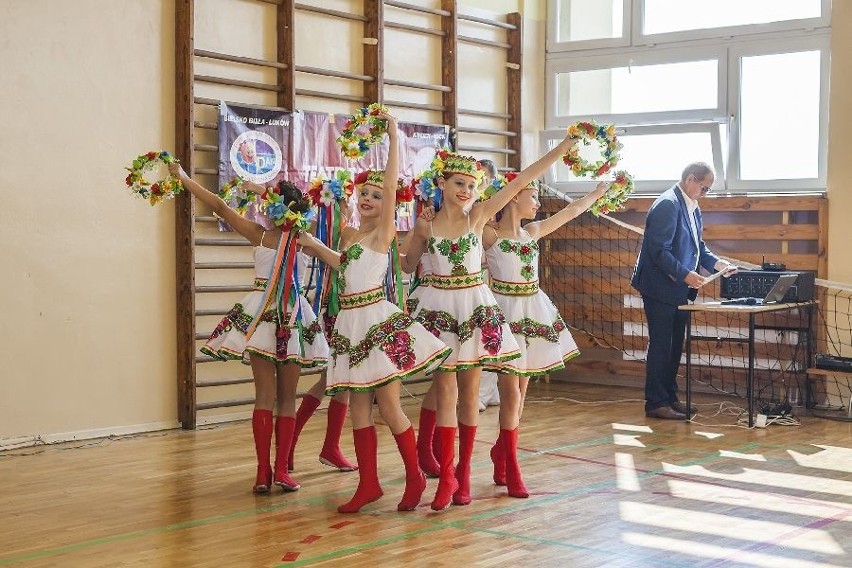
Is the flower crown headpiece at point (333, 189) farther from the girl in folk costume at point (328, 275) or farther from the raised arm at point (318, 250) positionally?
the raised arm at point (318, 250)

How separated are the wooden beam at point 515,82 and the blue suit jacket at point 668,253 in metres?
2.10

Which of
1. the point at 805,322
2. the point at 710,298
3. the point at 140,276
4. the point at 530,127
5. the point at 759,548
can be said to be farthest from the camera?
the point at 530,127

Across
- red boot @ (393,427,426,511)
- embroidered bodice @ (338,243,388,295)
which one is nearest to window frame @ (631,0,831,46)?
embroidered bodice @ (338,243,388,295)

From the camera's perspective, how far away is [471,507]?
16.7ft

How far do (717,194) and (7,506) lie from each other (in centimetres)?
560

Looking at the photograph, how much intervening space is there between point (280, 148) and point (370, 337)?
310cm

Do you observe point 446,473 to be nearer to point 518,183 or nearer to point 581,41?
point 518,183

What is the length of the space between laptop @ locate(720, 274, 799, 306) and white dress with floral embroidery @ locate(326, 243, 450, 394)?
119 inches

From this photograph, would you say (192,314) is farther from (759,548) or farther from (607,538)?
(759,548)

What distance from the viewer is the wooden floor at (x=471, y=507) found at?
4.32 meters

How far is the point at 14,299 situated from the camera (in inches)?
258

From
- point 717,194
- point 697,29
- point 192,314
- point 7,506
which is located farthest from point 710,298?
point 7,506

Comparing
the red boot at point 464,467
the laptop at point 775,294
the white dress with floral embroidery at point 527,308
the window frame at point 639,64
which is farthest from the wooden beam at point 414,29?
the red boot at point 464,467

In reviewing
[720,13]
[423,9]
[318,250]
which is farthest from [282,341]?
[720,13]
